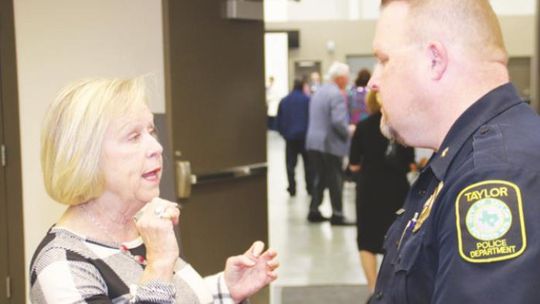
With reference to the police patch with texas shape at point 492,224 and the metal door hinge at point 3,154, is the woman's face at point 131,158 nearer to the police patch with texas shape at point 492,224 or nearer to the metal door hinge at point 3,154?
the police patch with texas shape at point 492,224

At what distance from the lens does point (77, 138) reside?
1.41 metres

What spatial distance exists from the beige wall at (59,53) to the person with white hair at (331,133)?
3.04 meters

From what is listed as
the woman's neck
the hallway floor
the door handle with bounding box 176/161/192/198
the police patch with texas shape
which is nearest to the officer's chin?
the police patch with texas shape

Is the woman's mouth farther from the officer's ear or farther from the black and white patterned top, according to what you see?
the officer's ear

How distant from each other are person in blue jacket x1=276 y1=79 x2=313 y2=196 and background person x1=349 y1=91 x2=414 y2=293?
3606mm

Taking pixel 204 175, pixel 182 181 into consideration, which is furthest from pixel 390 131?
pixel 204 175

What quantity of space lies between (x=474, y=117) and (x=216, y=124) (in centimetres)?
221

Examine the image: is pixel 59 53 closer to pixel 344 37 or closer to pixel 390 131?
pixel 390 131

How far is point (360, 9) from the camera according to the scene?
49.0 feet

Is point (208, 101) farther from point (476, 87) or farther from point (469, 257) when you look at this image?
point (469, 257)

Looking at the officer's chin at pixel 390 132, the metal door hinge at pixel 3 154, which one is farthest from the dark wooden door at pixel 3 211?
the officer's chin at pixel 390 132

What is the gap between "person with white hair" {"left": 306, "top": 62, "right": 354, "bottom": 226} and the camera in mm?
6027

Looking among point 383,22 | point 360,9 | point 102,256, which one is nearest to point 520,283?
point 383,22

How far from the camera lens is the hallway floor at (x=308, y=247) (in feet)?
15.4
